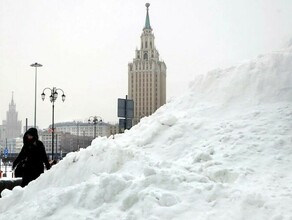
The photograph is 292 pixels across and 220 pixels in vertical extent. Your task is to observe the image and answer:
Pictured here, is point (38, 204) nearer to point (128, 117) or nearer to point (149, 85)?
point (128, 117)

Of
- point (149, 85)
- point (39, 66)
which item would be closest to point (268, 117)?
point (39, 66)

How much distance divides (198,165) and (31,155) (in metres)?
3.47

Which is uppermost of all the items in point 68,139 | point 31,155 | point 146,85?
point 146,85

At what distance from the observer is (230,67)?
9.85m

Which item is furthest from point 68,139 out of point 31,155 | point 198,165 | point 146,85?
point 198,165

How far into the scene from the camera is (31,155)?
772 cm

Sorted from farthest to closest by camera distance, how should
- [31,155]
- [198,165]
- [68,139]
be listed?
[68,139]
[31,155]
[198,165]

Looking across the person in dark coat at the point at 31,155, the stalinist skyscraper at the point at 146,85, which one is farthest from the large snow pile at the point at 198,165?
the stalinist skyscraper at the point at 146,85

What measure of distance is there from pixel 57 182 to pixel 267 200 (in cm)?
412

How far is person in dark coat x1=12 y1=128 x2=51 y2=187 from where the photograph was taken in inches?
302

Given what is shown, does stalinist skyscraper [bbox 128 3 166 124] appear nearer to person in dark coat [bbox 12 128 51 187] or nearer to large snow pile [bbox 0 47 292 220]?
large snow pile [bbox 0 47 292 220]

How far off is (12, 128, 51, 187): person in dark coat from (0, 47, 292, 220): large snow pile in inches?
14.4

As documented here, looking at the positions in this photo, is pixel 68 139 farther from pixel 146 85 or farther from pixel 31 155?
pixel 31 155

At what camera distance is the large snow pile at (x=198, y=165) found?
4898 millimetres
